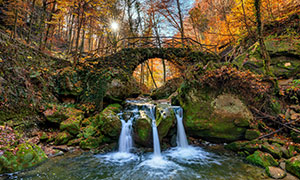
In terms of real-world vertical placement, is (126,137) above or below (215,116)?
below

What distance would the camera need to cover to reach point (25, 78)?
233 inches

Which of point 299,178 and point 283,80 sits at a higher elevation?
point 283,80

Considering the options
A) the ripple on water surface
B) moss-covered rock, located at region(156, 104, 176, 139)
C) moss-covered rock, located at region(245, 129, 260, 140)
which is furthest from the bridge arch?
moss-covered rock, located at region(245, 129, 260, 140)

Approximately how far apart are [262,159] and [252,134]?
1525 millimetres

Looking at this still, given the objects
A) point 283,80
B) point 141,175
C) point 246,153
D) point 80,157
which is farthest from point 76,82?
point 283,80

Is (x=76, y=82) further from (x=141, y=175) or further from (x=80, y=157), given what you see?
(x=141, y=175)

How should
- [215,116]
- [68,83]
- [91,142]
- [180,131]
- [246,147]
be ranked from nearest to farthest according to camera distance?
1. [246,147]
2. [91,142]
3. [215,116]
4. [180,131]
5. [68,83]

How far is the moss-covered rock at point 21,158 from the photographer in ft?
11.3

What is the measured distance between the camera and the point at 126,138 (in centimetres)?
592

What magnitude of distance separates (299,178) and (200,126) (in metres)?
3.21

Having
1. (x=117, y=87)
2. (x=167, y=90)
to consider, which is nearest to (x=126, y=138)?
(x=117, y=87)

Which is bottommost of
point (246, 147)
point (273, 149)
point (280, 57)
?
point (246, 147)

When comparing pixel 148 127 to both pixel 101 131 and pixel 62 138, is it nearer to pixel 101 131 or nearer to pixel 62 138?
pixel 101 131

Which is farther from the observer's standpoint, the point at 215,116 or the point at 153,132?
the point at 215,116
